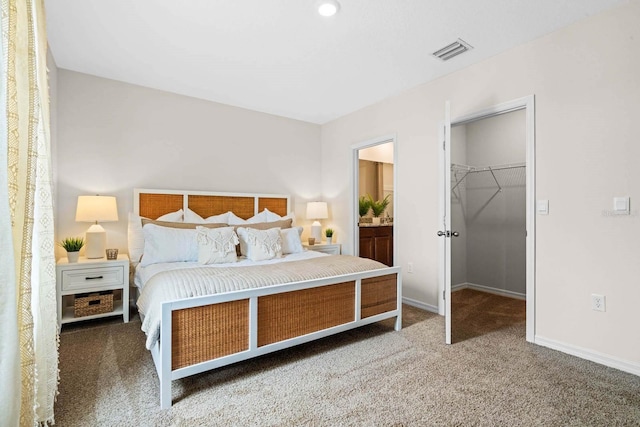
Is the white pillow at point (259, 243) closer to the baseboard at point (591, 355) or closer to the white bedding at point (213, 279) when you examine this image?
the white bedding at point (213, 279)

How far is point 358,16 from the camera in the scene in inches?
92.0

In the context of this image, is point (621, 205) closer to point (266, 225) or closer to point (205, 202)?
point (266, 225)

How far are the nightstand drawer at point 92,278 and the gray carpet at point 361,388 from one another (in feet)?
1.58

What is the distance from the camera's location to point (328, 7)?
2223 millimetres

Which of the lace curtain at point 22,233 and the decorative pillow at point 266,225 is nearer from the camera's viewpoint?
the lace curtain at point 22,233

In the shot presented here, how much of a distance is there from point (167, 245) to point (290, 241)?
1.27 meters

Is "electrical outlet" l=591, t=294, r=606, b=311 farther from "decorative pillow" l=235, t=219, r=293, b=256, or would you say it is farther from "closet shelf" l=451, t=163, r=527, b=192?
"decorative pillow" l=235, t=219, r=293, b=256

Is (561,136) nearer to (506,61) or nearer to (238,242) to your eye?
(506,61)

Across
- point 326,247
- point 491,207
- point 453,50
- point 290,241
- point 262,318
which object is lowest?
point 262,318

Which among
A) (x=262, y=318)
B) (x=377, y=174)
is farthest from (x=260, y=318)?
(x=377, y=174)

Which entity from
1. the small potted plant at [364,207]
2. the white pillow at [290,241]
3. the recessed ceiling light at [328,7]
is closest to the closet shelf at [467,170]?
the small potted plant at [364,207]

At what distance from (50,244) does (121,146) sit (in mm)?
2258

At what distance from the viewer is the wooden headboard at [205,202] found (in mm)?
3602

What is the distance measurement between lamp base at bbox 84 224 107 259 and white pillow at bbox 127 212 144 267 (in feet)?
0.88
